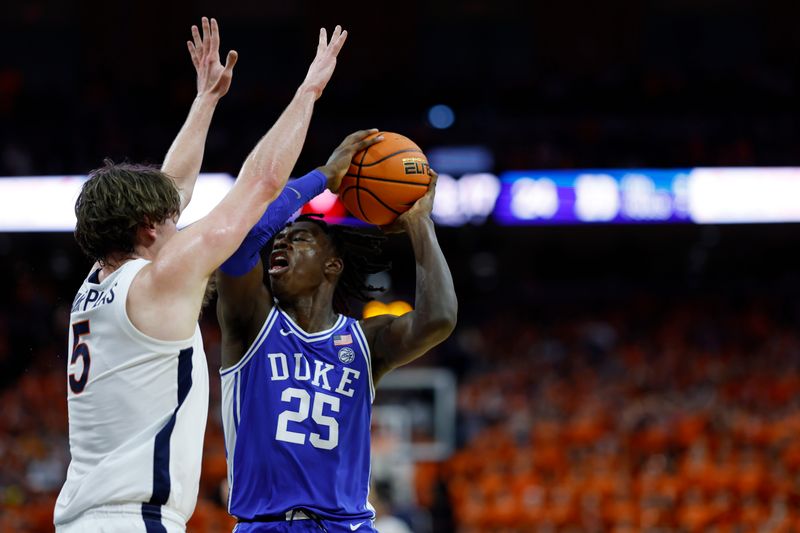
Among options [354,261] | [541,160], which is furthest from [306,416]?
[541,160]

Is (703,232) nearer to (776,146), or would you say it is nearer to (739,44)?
(776,146)

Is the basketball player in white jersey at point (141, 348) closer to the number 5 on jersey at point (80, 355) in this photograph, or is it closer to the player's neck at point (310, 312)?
the number 5 on jersey at point (80, 355)

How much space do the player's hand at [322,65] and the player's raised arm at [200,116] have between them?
1.18 feet

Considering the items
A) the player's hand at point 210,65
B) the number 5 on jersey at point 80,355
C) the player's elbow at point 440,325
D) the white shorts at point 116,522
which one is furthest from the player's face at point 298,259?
the white shorts at point 116,522

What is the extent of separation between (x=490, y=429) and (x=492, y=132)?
15.8 feet

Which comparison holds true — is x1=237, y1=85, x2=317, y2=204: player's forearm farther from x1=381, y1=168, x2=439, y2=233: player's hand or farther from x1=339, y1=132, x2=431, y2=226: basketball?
x1=381, y1=168, x2=439, y2=233: player's hand

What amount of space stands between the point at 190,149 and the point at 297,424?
1.00 metres

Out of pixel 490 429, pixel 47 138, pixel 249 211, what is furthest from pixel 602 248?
pixel 249 211

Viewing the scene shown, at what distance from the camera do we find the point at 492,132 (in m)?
15.8

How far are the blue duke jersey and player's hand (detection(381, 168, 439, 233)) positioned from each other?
50 centimetres

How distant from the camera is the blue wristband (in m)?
3.24

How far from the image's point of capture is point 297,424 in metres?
3.44

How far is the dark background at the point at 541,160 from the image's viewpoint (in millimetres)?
13523

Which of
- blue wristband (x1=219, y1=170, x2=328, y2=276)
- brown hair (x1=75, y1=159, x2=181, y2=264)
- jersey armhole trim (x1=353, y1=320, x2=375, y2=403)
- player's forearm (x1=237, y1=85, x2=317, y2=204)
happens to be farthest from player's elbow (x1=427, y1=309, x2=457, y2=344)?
brown hair (x1=75, y1=159, x2=181, y2=264)
